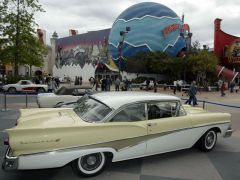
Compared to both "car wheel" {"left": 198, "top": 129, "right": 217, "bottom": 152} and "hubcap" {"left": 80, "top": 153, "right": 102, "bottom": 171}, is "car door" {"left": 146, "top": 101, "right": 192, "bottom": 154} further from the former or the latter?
"hubcap" {"left": 80, "top": 153, "right": 102, "bottom": 171}

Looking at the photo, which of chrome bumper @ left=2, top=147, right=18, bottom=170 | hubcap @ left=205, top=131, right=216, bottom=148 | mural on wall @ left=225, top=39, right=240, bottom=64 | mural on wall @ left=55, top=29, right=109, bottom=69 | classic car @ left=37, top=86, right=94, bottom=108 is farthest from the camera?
mural on wall @ left=55, top=29, right=109, bottom=69

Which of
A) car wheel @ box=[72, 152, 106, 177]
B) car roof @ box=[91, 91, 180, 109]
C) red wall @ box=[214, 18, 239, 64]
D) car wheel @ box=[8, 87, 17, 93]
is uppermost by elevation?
red wall @ box=[214, 18, 239, 64]

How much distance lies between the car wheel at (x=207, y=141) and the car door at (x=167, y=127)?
487mm

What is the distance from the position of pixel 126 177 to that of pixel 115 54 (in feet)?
136

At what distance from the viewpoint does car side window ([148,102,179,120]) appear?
5.81m

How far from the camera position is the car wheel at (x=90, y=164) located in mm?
4996

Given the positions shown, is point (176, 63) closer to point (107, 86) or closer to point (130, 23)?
point (130, 23)

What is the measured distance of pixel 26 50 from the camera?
30.1 m

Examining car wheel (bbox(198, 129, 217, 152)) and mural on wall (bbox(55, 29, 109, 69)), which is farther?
mural on wall (bbox(55, 29, 109, 69))

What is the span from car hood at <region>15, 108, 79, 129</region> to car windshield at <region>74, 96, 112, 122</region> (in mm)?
183

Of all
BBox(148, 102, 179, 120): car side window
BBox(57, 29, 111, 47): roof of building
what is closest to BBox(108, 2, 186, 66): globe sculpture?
BBox(57, 29, 111, 47): roof of building

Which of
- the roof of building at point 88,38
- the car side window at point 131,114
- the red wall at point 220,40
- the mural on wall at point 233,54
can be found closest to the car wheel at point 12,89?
the car side window at point 131,114

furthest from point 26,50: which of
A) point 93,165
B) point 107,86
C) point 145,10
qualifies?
point 93,165

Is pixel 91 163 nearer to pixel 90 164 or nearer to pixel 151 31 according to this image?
pixel 90 164
